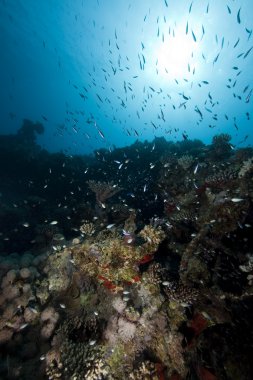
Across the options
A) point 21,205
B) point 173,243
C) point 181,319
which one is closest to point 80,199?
point 21,205

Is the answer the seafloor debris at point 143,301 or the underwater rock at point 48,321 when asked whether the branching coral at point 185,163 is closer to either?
the seafloor debris at point 143,301

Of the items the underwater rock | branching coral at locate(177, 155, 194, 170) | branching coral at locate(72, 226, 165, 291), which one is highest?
branching coral at locate(177, 155, 194, 170)

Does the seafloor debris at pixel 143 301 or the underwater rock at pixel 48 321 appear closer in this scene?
the seafloor debris at pixel 143 301

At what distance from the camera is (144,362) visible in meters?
5.95

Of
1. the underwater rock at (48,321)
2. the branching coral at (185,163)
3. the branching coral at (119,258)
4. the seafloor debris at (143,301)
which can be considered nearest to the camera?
the seafloor debris at (143,301)

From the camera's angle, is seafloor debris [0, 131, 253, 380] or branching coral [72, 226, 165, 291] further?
branching coral [72, 226, 165, 291]

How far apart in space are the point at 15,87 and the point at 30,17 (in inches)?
2599

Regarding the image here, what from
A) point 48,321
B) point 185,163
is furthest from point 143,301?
point 185,163

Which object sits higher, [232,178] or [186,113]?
[186,113]

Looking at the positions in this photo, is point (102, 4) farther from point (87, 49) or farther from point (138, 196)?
point (138, 196)

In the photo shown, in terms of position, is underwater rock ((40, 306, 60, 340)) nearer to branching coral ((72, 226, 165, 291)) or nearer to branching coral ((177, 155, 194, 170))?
branching coral ((72, 226, 165, 291))

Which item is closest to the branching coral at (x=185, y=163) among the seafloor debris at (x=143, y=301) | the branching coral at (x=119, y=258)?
the seafloor debris at (x=143, y=301)

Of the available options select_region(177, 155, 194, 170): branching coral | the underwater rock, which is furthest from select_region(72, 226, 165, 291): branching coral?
select_region(177, 155, 194, 170): branching coral

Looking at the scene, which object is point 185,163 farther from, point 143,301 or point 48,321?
point 48,321
